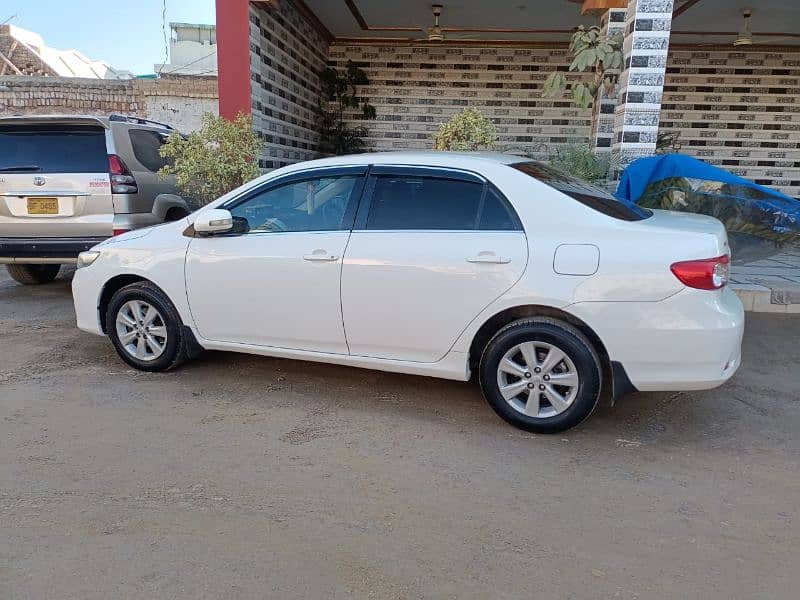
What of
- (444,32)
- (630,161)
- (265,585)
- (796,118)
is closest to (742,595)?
(265,585)

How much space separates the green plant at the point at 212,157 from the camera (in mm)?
6543

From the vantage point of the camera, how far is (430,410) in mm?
3895

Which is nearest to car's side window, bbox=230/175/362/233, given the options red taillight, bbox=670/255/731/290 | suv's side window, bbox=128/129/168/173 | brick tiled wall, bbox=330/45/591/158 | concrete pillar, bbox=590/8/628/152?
red taillight, bbox=670/255/731/290

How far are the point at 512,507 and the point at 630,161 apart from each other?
570 centimetres

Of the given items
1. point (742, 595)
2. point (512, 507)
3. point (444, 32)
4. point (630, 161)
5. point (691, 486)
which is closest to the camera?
point (742, 595)

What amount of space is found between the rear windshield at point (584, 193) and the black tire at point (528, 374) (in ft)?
2.45

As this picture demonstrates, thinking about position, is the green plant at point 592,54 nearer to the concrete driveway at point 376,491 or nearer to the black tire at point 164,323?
the concrete driveway at point 376,491

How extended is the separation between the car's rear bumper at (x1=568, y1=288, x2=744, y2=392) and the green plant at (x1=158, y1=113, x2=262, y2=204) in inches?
182

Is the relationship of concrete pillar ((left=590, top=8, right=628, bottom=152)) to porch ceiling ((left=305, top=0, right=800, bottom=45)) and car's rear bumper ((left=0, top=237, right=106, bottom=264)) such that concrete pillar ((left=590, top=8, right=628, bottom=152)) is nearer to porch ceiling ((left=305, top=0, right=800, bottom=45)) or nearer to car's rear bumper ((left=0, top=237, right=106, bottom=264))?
porch ceiling ((left=305, top=0, right=800, bottom=45))

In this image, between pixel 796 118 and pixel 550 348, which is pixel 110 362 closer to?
pixel 550 348

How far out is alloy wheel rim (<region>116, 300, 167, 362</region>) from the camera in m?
→ 4.44

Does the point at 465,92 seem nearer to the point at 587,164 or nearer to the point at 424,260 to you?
the point at 587,164

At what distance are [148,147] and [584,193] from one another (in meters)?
5.17

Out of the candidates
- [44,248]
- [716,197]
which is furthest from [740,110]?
[44,248]
